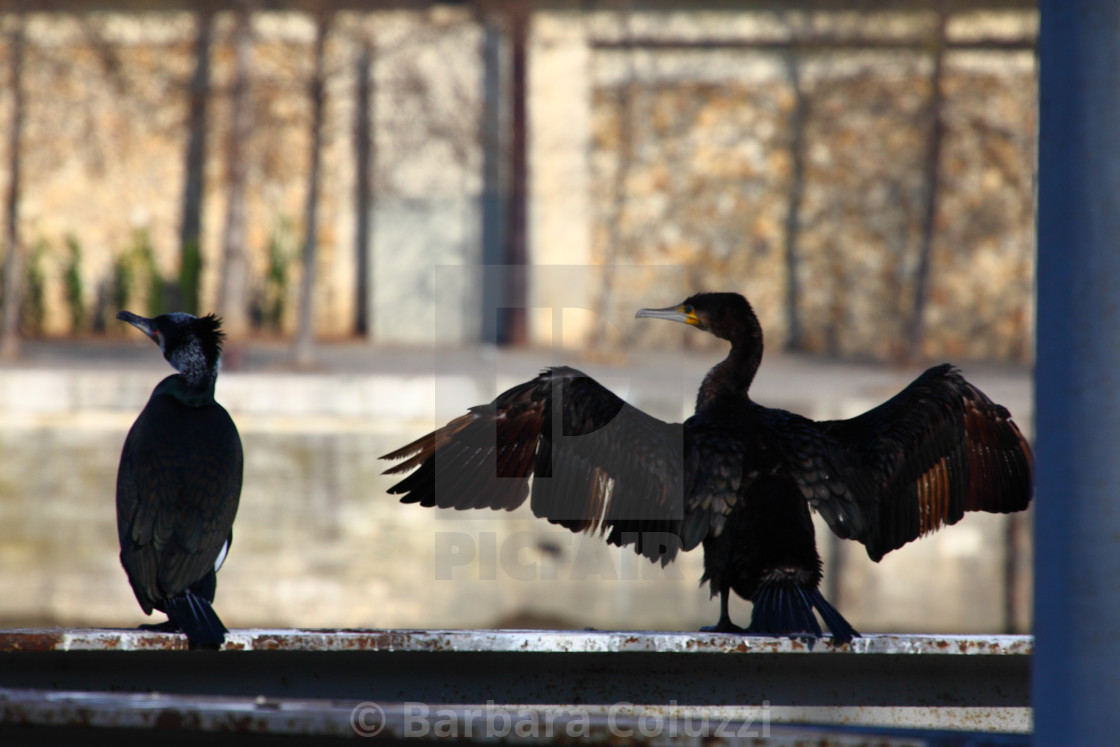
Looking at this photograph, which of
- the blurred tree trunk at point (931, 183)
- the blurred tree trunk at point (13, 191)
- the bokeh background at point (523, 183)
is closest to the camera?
the blurred tree trunk at point (13, 191)

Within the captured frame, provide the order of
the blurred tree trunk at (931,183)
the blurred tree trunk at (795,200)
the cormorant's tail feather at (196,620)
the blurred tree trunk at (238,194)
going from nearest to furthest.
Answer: the cormorant's tail feather at (196,620), the blurred tree trunk at (238,194), the blurred tree trunk at (931,183), the blurred tree trunk at (795,200)

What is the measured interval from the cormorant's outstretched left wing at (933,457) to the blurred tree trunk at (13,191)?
10.2m

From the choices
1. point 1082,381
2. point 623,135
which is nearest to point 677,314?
point 1082,381

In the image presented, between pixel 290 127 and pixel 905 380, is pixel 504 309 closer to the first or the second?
pixel 290 127

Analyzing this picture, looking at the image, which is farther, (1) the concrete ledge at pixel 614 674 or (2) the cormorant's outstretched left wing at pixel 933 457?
(2) the cormorant's outstretched left wing at pixel 933 457

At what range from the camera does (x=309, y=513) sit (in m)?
9.98

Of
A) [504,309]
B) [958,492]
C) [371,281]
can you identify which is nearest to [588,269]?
[504,309]

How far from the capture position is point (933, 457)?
3.19 metres

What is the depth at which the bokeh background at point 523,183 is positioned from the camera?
1253 centimetres

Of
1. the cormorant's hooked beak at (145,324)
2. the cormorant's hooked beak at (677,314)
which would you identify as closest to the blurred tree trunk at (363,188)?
the cormorant's hooked beak at (677,314)

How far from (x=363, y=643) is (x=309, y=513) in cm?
767

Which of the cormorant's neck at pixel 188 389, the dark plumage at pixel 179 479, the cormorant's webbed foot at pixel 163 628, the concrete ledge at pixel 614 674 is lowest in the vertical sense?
the concrete ledge at pixel 614 674

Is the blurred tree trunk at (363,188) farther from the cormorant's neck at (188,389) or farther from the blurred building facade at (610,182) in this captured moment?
the cormorant's neck at (188,389)

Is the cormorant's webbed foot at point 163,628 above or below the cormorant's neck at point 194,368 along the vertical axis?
below
